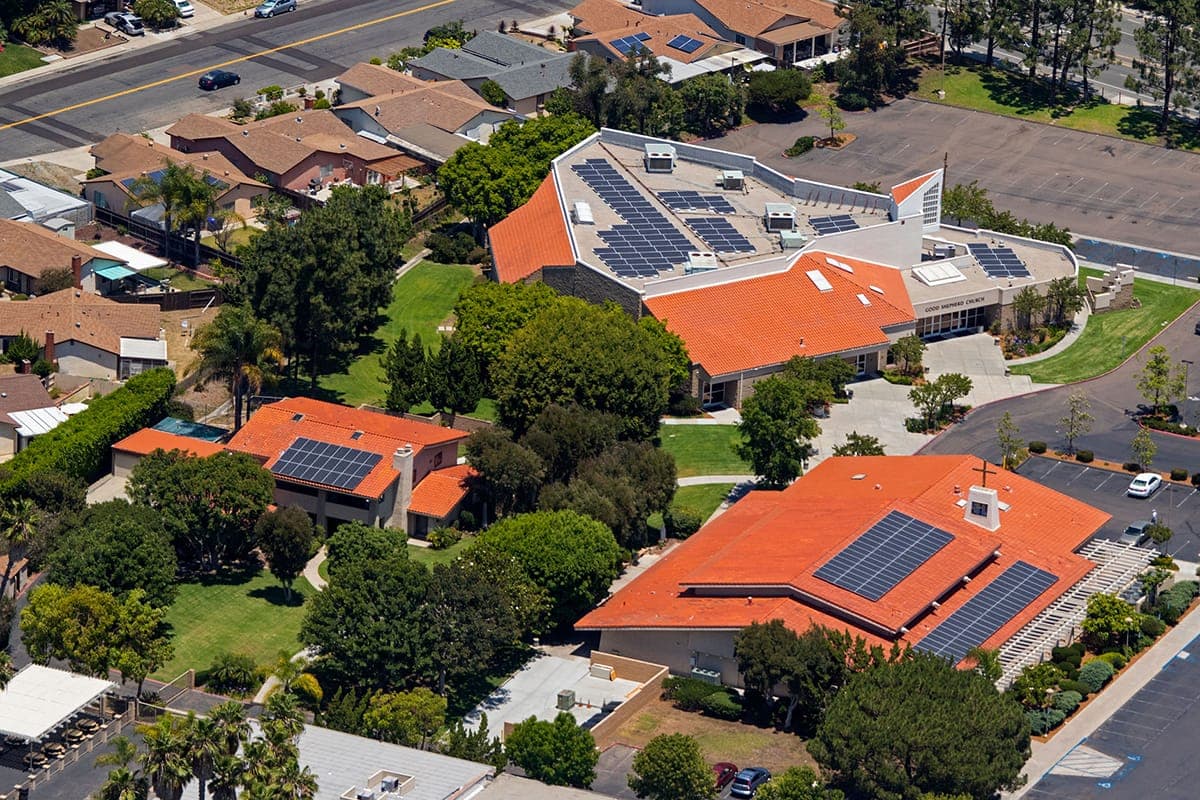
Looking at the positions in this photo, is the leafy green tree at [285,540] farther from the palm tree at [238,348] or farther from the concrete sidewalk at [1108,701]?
the concrete sidewalk at [1108,701]

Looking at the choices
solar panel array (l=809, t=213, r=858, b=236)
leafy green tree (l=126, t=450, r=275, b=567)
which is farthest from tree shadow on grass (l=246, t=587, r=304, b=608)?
solar panel array (l=809, t=213, r=858, b=236)

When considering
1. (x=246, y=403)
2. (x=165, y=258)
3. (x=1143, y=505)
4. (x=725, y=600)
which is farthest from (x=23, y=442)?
(x=1143, y=505)

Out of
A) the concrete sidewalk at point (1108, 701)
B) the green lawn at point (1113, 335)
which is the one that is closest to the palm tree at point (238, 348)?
the green lawn at point (1113, 335)

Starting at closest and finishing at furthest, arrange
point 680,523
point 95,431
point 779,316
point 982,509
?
point 982,509, point 680,523, point 95,431, point 779,316

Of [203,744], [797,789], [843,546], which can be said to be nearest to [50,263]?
[843,546]

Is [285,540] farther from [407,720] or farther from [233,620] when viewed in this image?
[407,720]

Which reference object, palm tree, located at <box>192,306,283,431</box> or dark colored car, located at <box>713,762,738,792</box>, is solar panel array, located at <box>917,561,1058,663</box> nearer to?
dark colored car, located at <box>713,762,738,792</box>

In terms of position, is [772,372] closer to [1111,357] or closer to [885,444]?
[885,444]
